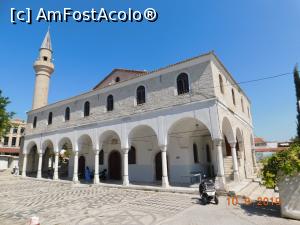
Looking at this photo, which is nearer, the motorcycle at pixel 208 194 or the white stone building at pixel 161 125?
the motorcycle at pixel 208 194

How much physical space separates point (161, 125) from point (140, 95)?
9.84 ft

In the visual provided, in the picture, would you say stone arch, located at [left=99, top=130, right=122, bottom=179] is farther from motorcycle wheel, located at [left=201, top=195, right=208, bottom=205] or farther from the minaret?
the minaret

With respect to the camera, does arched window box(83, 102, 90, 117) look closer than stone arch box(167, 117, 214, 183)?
No

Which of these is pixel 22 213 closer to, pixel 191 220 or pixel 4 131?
pixel 191 220

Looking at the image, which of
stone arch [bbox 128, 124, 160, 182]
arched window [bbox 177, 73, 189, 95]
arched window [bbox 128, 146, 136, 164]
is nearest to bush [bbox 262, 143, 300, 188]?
arched window [bbox 177, 73, 189, 95]

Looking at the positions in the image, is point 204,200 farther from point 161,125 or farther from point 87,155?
point 87,155

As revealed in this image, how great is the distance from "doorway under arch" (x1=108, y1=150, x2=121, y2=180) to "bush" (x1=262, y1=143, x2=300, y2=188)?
12937 millimetres

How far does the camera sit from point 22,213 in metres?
7.86

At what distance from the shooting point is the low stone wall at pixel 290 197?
655 centimetres

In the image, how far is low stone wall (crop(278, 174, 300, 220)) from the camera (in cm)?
655

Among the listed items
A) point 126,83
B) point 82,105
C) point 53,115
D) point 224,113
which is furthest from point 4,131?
point 224,113

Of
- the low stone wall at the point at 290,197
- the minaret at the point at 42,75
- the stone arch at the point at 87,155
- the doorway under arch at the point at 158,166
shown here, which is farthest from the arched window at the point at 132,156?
the minaret at the point at 42,75

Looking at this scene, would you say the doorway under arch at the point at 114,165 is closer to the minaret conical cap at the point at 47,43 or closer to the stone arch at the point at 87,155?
the stone arch at the point at 87,155

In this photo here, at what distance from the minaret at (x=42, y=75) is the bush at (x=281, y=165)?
82.1ft
